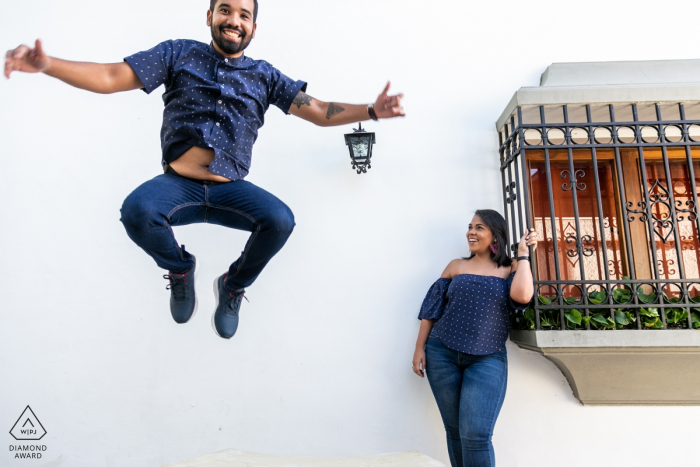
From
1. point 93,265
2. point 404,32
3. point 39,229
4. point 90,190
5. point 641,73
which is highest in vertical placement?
point 404,32

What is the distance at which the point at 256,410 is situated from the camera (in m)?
2.89

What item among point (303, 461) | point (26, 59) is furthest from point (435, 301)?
point (26, 59)

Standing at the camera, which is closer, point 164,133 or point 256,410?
point 164,133

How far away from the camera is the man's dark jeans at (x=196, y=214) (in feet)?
5.49

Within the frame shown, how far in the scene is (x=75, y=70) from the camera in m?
1.58

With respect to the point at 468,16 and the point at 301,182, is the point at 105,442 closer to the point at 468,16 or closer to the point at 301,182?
the point at 301,182

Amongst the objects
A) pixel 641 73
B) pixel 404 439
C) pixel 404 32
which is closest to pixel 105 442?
pixel 404 439

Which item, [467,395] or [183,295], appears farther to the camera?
[467,395]

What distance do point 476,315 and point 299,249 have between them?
1088mm

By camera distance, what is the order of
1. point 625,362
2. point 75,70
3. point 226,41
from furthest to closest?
point 625,362, point 226,41, point 75,70

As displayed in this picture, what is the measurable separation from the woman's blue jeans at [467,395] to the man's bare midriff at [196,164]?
151cm

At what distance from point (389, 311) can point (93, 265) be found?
179 centimetres

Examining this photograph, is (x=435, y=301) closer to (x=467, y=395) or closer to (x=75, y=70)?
(x=467, y=395)

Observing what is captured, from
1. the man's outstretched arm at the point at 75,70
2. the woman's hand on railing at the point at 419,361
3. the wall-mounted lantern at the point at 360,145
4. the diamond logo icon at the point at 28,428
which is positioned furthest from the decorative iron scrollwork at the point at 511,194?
the diamond logo icon at the point at 28,428
